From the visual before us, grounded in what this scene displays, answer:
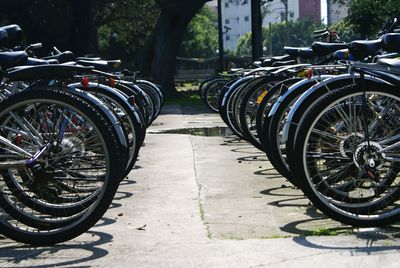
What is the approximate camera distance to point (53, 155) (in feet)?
16.1

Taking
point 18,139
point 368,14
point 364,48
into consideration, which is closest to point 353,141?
point 364,48

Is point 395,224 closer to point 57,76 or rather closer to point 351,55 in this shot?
point 351,55

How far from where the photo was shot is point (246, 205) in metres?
6.06

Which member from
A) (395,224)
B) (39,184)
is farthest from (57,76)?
(395,224)

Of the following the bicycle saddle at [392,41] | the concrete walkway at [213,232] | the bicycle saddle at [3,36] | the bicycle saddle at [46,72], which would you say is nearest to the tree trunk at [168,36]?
the concrete walkway at [213,232]

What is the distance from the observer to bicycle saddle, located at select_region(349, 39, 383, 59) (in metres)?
5.31

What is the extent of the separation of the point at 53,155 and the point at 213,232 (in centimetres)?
116

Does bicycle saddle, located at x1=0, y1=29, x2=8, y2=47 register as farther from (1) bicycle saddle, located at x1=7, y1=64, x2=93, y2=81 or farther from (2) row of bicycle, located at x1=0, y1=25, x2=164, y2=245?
(1) bicycle saddle, located at x1=7, y1=64, x2=93, y2=81

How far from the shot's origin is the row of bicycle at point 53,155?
474cm

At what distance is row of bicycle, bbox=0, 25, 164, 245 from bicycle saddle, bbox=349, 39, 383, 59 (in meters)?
1.73

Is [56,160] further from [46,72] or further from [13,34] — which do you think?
[13,34]

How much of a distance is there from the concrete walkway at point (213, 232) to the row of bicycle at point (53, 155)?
18 centimetres

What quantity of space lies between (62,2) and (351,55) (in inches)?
1089

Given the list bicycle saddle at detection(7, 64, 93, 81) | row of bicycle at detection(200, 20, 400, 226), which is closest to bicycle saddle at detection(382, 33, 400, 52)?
row of bicycle at detection(200, 20, 400, 226)
